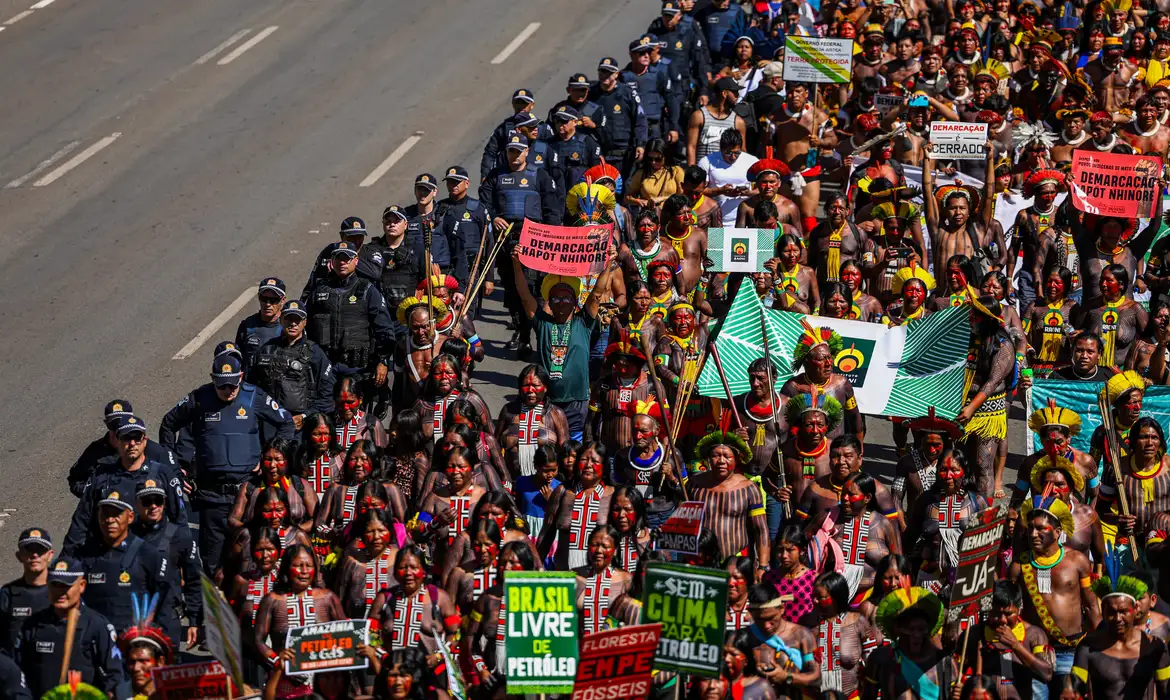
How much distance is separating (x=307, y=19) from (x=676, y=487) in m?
21.5

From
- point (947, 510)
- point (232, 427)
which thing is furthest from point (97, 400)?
point (947, 510)

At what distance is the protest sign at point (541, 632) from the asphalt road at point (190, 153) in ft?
23.8

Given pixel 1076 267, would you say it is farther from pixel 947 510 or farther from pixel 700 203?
pixel 947 510

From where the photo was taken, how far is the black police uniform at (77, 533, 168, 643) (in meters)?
14.9

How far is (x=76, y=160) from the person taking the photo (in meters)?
29.4

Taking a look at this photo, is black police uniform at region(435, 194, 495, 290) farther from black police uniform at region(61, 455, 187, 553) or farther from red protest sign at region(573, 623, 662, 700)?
red protest sign at region(573, 623, 662, 700)

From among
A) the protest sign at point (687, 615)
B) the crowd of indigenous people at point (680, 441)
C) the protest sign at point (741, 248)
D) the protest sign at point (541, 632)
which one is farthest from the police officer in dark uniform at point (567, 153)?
the protest sign at point (687, 615)

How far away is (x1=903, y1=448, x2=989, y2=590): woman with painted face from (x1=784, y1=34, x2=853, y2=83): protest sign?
30.8 feet

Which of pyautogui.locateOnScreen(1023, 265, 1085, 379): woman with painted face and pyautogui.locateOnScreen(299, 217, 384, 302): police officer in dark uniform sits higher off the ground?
pyautogui.locateOnScreen(299, 217, 384, 302): police officer in dark uniform

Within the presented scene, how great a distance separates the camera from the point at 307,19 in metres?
36.6

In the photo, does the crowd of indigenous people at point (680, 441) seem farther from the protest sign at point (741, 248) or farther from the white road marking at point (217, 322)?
the white road marking at point (217, 322)

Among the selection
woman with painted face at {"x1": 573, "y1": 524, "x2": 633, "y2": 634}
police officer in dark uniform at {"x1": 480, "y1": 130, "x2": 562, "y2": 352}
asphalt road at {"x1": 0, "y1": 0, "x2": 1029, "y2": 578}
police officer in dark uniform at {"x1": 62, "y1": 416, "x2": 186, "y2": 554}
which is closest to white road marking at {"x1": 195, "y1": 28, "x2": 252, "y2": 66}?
asphalt road at {"x1": 0, "y1": 0, "x2": 1029, "y2": 578}

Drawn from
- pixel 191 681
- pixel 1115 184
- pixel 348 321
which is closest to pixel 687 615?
pixel 191 681

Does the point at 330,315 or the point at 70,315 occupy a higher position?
the point at 330,315
